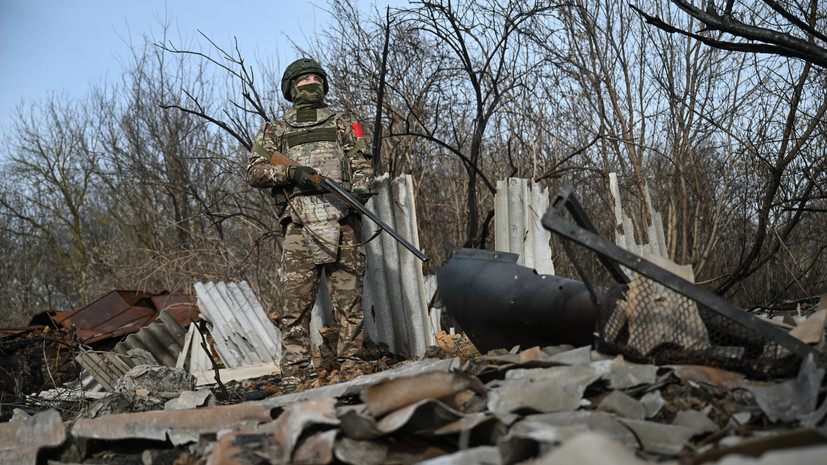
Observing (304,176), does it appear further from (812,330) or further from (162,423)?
(812,330)

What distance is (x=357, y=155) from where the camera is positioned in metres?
4.99

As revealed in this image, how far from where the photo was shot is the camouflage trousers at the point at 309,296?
15.5 ft

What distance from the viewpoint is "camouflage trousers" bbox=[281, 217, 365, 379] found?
4738 mm

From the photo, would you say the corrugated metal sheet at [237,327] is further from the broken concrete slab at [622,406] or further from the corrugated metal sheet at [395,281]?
the broken concrete slab at [622,406]

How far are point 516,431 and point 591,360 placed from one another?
71 centimetres

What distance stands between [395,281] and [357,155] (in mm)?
1073

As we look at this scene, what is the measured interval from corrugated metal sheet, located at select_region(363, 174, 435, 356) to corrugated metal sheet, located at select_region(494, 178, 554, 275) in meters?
0.70

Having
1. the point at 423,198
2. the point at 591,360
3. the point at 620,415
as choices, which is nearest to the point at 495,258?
the point at 591,360

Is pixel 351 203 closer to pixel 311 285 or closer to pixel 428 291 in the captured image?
pixel 311 285

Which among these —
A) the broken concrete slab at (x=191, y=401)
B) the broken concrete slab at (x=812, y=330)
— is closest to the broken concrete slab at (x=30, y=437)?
the broken concrete slab at (x=191, y=401)

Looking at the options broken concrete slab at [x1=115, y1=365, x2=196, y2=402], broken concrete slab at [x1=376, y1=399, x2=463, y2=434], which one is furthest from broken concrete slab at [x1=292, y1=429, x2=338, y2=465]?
broken concrete slab at [x1=115, y1=365, x2=196, y2=402]

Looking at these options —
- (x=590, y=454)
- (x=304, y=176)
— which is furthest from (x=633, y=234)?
(x=590, y=454)

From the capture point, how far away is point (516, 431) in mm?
2189

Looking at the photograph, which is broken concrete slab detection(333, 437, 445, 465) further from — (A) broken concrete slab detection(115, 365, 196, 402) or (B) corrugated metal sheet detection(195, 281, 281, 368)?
(B) corrugated metal sheet detection(195, 281, 281, 368)
